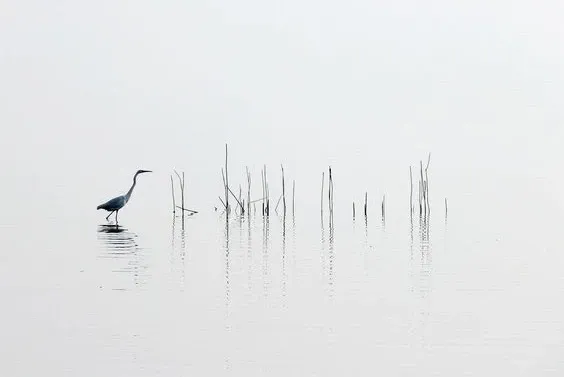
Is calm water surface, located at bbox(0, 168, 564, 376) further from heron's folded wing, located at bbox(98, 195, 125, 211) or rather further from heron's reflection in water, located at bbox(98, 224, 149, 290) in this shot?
heron's folded wing, located at bbox(98, 195, 125, 211)

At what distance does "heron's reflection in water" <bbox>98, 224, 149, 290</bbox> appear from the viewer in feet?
53.8

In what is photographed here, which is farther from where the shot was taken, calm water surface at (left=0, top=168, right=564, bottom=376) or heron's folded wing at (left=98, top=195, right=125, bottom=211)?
heron's folded wing at (left=98, top=195, right=125, bottom=211)

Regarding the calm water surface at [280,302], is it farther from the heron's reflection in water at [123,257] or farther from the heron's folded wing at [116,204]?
the heron's folded wing at [116,204]

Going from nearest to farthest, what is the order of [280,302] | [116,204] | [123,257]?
[280,302] < [123,257] < [116,204]

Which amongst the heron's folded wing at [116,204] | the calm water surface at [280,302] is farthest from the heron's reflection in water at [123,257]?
the heron's folded wing at [116,204]

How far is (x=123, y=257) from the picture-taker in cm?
1988

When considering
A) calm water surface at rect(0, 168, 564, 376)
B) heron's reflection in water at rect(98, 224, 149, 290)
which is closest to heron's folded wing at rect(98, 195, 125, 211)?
heron's reflection in water at rect(98, 224, 149, 290)

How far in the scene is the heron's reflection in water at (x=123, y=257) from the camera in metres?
16.4

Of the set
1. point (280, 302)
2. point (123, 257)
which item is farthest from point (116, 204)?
point (280, 302)

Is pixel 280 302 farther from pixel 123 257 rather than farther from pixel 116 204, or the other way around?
pixel 116 204

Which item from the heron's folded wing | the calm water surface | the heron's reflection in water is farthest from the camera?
the heron's folded wing

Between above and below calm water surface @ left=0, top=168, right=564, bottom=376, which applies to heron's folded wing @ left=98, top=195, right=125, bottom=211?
above

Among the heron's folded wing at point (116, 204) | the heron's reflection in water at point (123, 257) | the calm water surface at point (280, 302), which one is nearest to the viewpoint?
the calm water surface at point (280, 302)

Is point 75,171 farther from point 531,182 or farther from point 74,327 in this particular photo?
point 74,327
